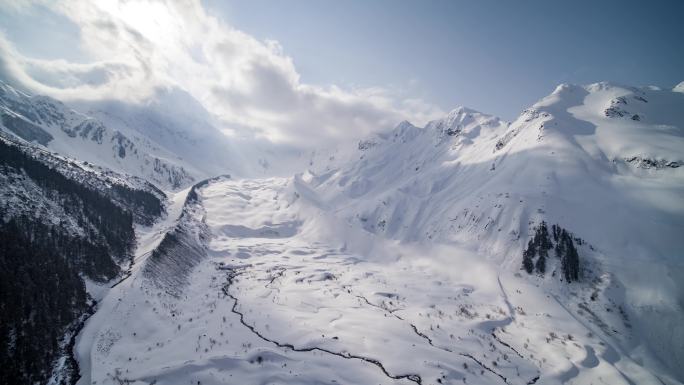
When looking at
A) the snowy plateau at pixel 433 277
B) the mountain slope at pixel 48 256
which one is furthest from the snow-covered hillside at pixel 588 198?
the mountain slope at pixel 48 256

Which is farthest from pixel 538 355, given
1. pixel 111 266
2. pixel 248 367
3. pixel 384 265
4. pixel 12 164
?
pixel 12 164

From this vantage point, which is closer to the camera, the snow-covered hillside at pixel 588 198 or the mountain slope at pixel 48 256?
the mountain slope at pixel 48 256

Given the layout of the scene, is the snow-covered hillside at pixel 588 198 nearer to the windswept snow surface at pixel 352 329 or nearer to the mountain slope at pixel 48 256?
the windswept snow surface at pixel 352 329

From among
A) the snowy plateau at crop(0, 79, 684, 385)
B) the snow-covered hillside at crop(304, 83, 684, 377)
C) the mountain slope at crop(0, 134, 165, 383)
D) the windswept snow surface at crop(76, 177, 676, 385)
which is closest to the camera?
the windswept snow surface at crop(76, 177, 676, 385)

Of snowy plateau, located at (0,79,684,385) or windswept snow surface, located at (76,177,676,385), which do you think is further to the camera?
snowy plateau, located at (0,79,684,385)

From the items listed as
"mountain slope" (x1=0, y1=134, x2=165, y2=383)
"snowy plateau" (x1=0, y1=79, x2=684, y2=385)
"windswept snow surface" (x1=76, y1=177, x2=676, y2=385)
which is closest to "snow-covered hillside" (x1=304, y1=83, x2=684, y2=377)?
"snowy plateau" (x1=0, y1=79, x2=684, y2=385)

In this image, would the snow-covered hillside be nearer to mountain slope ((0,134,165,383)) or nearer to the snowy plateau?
the snowy plateau
